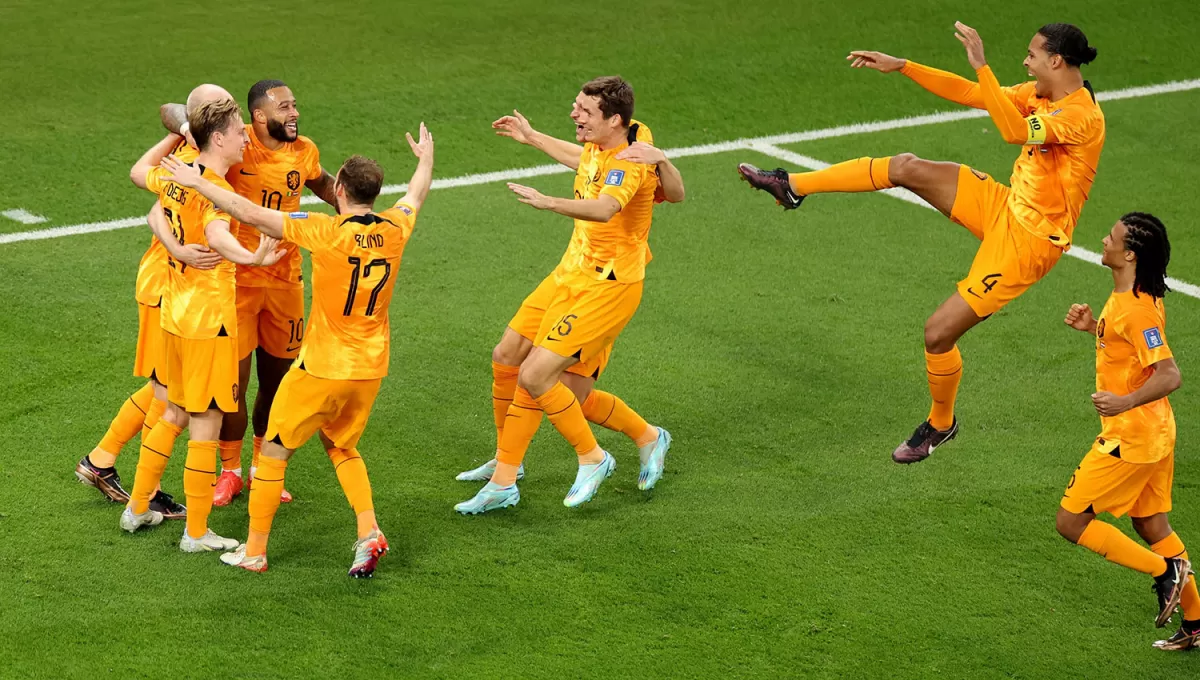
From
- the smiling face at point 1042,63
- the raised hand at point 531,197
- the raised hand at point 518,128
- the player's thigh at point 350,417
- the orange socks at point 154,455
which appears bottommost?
the orange socks at point 154,455

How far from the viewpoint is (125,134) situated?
13.3 m

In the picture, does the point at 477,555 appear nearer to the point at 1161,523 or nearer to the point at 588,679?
the point at 588,679

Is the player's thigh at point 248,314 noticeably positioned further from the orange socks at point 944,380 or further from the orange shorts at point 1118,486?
the orange shorts at point 1118,486

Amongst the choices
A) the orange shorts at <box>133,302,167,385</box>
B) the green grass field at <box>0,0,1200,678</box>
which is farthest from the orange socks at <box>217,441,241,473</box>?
the orange shorts at <box>133,302,167,385</box>

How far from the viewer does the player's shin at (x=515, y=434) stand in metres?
7.87

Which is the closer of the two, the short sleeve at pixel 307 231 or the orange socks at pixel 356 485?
the short sleeve at pixel 307 231

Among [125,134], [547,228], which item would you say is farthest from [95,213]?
[547,228]

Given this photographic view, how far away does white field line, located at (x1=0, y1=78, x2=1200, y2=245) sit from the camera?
37.7 ft

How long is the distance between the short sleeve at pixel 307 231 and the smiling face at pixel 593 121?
1.46 metres

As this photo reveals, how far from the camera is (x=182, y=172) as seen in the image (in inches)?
259

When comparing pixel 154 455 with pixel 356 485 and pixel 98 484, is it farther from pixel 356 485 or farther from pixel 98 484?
pixel 356 485

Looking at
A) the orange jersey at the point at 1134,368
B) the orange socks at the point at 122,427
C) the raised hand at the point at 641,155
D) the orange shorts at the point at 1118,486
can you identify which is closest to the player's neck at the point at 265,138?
the orange socks at the point at 122,427

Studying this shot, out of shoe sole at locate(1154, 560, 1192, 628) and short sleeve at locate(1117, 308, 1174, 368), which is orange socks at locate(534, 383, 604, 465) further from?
shoe sole at locate(1154, 560, 1192, 628)

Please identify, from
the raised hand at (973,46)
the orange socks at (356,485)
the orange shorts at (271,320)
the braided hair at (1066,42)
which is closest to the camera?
the orange socks at (356,485)
